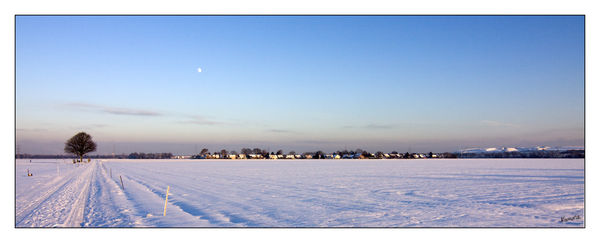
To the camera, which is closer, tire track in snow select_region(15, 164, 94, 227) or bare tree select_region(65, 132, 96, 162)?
tire track in snow select_region(15, 164, 94, 227)

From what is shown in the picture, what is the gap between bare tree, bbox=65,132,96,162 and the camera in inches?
4158

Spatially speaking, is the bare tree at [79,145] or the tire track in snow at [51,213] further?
the bare tree at [79,145]

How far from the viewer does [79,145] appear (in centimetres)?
10675

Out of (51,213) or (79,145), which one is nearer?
(51,213)

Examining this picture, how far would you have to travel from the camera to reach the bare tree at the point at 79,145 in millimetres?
105625

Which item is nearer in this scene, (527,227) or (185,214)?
(527,227)

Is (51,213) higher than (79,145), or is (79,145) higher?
(51,213)

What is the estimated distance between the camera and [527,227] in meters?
10.3
